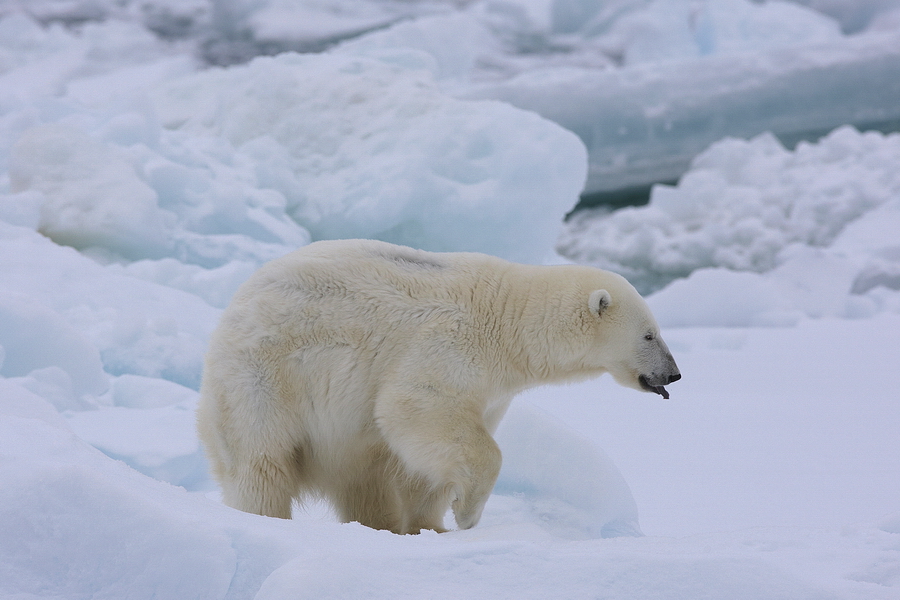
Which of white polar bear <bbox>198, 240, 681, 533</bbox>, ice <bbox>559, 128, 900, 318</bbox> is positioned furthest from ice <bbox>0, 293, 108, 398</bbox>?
ice <bbox>559, 128, 900, 318</bbox>

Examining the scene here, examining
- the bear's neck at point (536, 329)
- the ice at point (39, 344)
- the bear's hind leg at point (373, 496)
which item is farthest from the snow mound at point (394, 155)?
the bear's hind leg at point (373, 496)

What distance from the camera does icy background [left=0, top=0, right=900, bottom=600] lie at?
1.38 m

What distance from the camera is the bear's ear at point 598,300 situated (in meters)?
2.55

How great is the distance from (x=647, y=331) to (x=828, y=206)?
11.0 metres

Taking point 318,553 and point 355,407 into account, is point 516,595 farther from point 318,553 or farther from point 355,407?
point 355,407

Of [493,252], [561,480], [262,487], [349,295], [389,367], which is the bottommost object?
[493,252]

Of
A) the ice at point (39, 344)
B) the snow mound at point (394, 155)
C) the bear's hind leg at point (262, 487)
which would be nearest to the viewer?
the bear's hind leg at point (262, 487)

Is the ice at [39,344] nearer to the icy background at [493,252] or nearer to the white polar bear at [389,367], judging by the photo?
the icy background at [493,252]

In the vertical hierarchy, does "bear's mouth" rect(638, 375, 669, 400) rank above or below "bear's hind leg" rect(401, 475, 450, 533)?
above

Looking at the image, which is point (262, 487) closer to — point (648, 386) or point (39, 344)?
point (648, 386)

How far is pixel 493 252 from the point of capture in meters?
7.33

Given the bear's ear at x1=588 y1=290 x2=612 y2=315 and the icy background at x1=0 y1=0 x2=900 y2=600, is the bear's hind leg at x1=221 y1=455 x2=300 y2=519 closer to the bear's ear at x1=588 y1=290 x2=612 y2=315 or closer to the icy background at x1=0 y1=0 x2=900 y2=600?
the icy background at x1=0 y1=0 x2=900 y2=600

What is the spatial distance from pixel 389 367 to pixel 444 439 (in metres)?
0.28

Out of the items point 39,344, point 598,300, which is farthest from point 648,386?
point 39,344
